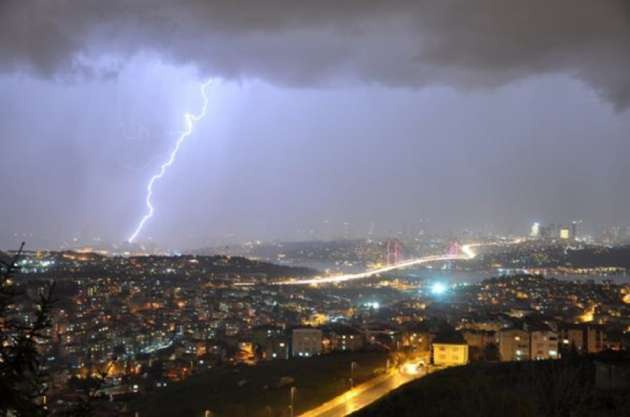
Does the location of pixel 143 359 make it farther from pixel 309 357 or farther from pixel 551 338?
pixel 551 338

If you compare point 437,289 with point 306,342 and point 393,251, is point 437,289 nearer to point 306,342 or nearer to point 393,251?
point 306,342

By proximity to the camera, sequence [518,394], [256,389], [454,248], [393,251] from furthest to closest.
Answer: [454,248], [393,251], [256,389], [518,394]

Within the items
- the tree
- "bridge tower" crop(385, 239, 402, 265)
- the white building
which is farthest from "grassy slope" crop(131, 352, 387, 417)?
"bridge tower" crop(385, 239, 402, 265)

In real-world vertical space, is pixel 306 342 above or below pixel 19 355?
below

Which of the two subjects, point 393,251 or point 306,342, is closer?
point 306,342

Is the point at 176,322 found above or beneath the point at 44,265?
beneath

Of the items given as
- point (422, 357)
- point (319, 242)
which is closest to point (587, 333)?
point (422, 357)

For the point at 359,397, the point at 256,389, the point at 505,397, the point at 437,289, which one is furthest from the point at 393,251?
the point at 505,397
